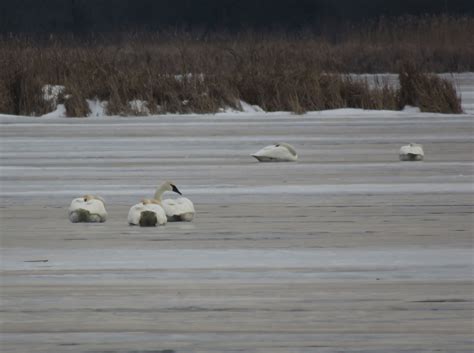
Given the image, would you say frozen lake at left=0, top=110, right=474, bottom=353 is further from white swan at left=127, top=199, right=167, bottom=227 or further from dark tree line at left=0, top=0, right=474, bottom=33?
dark tree line at left=0, top=0, right=474, bottom=33

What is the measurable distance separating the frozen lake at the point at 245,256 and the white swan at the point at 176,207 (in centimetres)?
7

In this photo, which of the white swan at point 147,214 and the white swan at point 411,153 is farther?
the white swan at point 411,153

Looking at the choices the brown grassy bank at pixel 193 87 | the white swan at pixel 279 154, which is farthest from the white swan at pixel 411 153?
the brown grassy bank at pixel 193 87

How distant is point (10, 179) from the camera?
9141mm

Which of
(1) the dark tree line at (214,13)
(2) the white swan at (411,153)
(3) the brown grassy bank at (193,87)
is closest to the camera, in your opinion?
(2) the white swan at (411,153)

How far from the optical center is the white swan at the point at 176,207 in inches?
260

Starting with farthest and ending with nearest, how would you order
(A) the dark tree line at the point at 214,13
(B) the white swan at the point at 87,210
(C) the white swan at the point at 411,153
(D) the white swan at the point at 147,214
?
1. (A) the dark tree line at the point at 214,13
2. (C) the white swan at the point at 411,153
3. (B) the white swan at the point at 87,210
4. (D) the white swan at the point at 147,214

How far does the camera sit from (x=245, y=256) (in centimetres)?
548

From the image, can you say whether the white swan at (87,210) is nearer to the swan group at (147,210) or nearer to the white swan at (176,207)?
the swan group at (147,210)

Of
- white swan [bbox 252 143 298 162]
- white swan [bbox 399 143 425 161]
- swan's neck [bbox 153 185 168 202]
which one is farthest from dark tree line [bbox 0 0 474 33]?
swan's neck [bbox 153 185 168 202]

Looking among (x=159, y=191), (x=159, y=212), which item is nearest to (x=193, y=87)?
(x=159, y=191)

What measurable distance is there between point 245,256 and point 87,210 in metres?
1.34

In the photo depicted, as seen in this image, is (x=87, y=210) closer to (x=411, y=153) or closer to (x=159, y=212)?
(x=159, y=212)

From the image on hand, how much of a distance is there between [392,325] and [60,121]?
12890 mm
